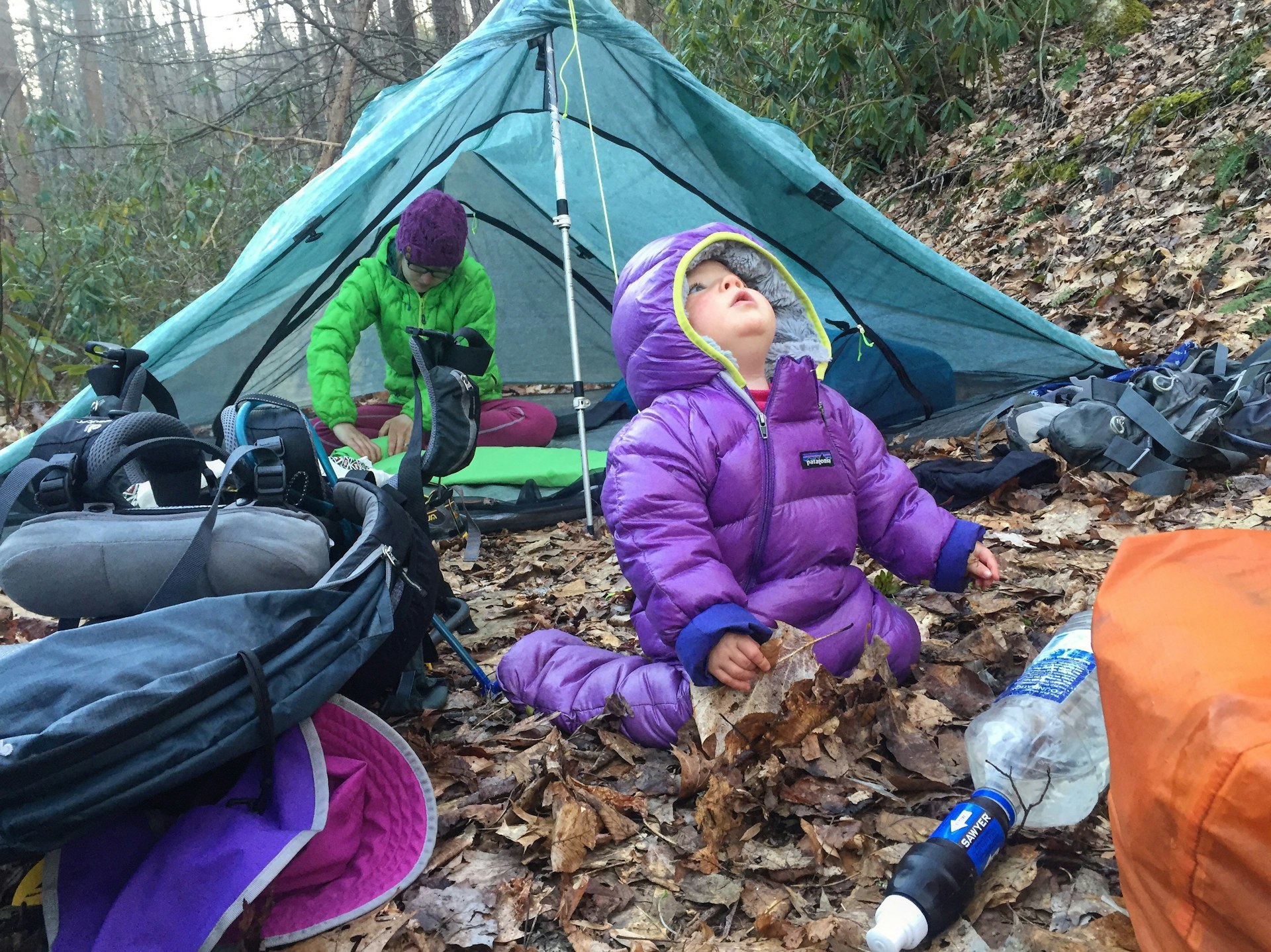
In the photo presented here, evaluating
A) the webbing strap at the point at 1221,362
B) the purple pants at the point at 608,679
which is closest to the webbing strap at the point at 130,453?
the purple pants at the point at 608,679

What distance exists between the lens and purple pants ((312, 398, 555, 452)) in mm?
4527

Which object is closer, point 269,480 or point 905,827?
point 905,827

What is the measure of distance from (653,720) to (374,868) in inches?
25.1

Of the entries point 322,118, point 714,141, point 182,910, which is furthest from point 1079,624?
point 322,118

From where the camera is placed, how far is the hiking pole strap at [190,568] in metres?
1.65

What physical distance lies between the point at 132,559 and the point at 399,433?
2.52 metres

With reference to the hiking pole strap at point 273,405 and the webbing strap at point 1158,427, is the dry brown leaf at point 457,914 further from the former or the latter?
the webbing strap at point 1158,427

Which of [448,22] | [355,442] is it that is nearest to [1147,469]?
[355,442]

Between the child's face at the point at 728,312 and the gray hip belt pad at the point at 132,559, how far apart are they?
102cm

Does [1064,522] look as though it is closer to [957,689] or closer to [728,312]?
[957,689]

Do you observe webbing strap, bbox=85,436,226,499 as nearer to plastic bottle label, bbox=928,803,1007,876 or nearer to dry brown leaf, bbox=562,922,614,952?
dry brown leaf, bbox=562,922,614,952

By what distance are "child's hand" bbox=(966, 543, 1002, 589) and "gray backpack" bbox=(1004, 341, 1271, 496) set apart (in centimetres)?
137

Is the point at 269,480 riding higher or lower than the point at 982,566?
higher

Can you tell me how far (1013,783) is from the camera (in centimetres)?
157
